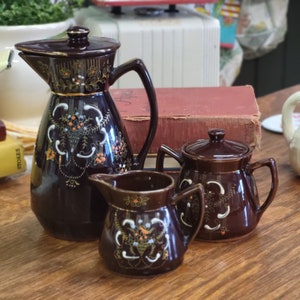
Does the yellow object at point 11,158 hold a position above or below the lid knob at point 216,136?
below

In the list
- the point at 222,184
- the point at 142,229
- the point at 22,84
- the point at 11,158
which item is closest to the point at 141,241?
the point at 142,229

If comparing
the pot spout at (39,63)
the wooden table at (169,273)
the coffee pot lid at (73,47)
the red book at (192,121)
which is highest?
the coffee pot lid at (73,47)

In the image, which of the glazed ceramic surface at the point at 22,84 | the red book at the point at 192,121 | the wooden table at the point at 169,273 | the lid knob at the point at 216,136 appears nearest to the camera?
the wooden table at the point at 169,273

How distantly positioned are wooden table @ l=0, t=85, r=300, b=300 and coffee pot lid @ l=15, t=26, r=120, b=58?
23 cm

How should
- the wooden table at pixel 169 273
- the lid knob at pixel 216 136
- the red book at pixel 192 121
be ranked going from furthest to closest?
1. the red book at pixel 192 121
2. the lid knob at pixel 216 136
3. the wooden table at pixel 169 273

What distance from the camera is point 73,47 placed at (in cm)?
75

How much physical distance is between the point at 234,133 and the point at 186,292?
300 millimetres

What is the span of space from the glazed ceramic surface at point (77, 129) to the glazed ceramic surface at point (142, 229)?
0.05 meters

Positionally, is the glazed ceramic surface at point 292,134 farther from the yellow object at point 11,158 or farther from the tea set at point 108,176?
the yellow object at point 11,158

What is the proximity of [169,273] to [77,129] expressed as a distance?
195 mm

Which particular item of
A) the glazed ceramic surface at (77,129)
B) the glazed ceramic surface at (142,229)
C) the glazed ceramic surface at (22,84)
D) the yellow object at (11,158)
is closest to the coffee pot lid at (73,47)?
the glazed ceramic surface at (77,129)

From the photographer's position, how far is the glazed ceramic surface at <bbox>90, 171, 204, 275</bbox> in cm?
70

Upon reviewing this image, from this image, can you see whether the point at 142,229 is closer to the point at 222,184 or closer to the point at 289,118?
the point at 222,184

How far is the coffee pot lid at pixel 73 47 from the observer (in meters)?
0.74
